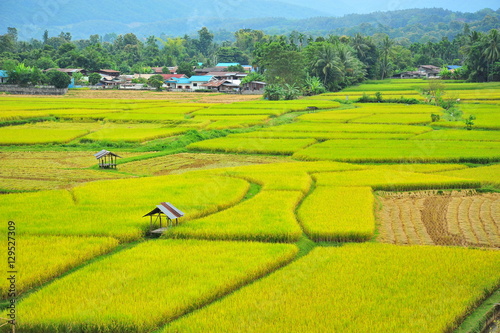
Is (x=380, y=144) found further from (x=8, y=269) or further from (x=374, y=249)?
(x=8, y=269)

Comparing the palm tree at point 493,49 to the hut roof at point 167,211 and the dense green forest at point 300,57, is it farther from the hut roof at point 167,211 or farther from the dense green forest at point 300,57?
the hut roof at point 167,211

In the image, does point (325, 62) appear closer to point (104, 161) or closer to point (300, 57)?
point (300, 57)

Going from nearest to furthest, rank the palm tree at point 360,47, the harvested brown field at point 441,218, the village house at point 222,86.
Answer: the harvested brown field at point 441,218 → the village house at point 222,86 → the palm tree at point 360,47

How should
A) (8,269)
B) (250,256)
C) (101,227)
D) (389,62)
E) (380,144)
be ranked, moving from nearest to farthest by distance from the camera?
(8,269) < (250,256) < (101,227) < (380,144) < (389,62)

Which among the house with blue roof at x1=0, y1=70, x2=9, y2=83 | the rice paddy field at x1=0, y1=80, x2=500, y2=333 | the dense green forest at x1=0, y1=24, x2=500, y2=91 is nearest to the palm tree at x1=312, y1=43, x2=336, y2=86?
the dense green forest at x1=0, y1=24, x2=500, y2=91

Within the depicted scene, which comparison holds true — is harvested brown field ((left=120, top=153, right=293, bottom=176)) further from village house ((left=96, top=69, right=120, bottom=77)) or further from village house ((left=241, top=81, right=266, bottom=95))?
village house ((left=96, top=69, right=120, bottom=77))


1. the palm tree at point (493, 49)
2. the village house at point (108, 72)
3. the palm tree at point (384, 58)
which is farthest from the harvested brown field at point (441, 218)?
the village house at point (108, 72)

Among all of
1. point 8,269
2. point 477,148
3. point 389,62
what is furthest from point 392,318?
point 389,62
